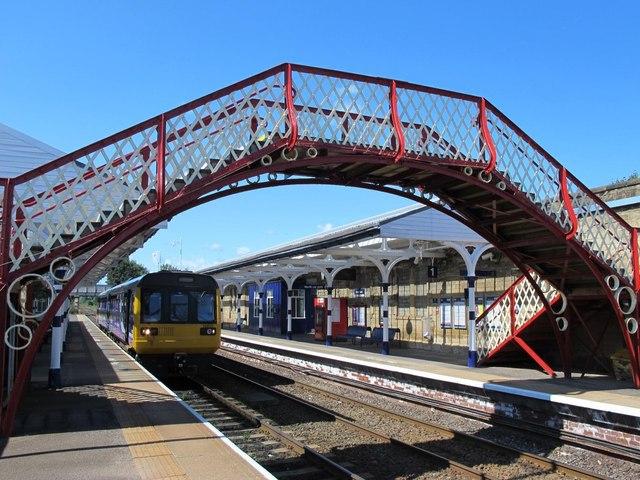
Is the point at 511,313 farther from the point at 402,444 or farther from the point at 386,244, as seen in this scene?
the point at 402,444

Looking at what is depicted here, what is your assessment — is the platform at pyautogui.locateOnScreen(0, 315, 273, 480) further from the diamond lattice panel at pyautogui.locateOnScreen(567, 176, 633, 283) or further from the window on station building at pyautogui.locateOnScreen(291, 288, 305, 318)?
the window on station building at pyautogui.locateOnScreen(291, 288, 305, 318)

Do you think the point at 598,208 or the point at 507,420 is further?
the point at 598,208

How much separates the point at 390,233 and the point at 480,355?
3.87 m

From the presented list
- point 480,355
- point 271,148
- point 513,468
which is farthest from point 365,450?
point 480,355

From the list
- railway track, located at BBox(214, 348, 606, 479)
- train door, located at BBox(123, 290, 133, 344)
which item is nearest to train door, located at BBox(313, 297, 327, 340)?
train door, located at BBox(123, 290, 133, 344)

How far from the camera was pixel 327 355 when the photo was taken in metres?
16.9

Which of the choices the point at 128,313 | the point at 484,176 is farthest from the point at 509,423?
the point at 128,313

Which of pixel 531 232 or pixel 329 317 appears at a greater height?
pixel 531 232

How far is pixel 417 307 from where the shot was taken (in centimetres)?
2012

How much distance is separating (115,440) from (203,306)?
6.87 m

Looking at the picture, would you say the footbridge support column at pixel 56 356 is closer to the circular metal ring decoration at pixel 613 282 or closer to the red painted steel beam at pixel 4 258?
the red painted steel beam at pixel 4 258

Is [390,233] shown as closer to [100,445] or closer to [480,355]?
[480,355]

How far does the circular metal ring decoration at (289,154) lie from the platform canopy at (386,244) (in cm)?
683

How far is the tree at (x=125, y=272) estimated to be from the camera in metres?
94.0
